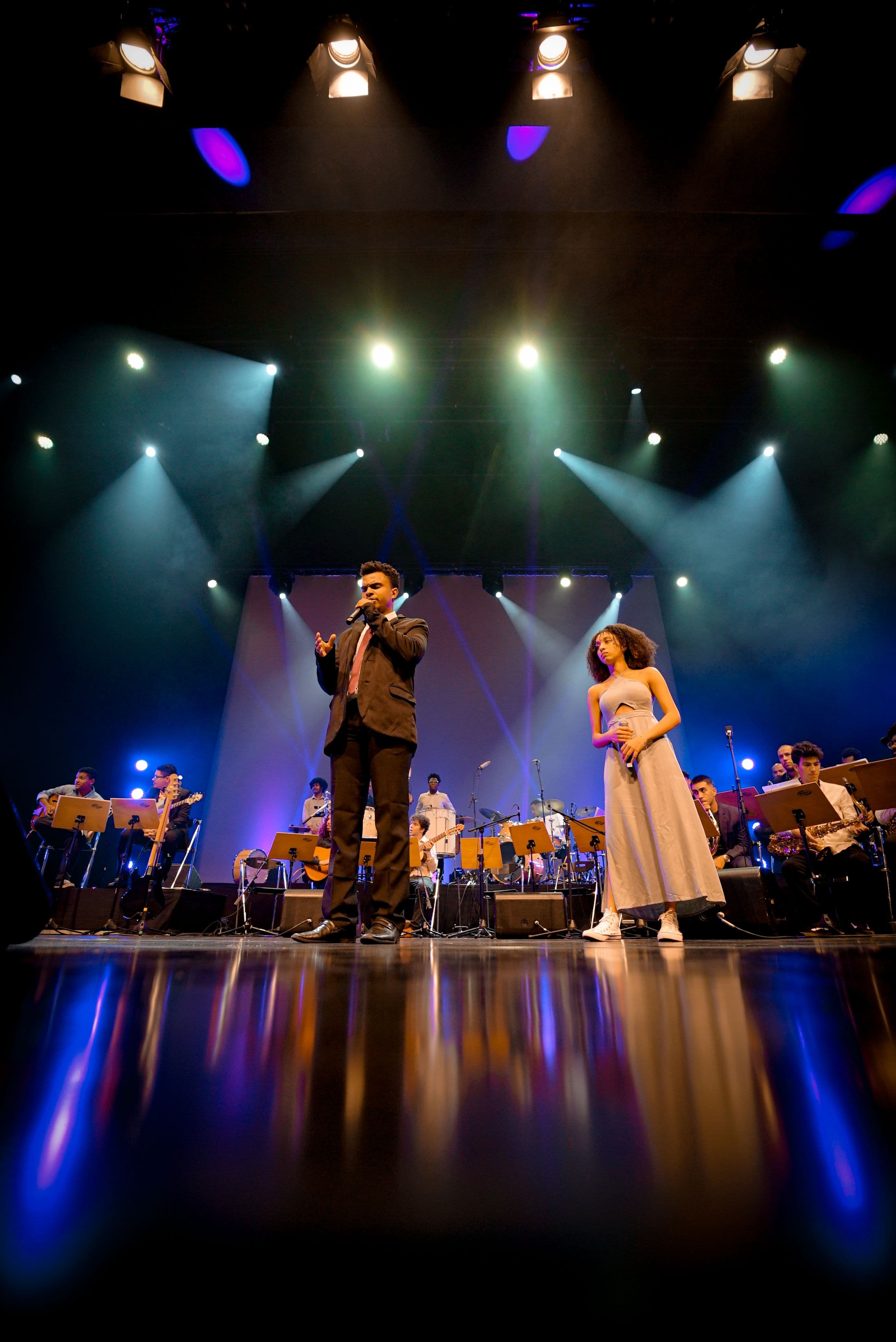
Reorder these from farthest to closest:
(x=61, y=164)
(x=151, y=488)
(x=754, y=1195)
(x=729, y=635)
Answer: (x=729, y=635)
(x=151, y=488)
(x=61, y=164)
(x=754, y=1195)

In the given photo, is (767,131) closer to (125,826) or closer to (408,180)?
(408,180)

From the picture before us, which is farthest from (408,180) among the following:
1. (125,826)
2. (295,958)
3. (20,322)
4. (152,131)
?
(125,826)

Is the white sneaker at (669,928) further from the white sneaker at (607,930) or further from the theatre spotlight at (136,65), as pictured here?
the theatre spotlight at (136,65)

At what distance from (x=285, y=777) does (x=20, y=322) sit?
621 cm

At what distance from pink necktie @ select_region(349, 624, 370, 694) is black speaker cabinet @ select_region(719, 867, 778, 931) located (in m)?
3.06

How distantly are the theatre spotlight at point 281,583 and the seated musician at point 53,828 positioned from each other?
4.19 meters

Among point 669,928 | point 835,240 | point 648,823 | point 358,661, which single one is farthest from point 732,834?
point 835,240

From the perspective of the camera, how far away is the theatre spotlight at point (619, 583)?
10094mm

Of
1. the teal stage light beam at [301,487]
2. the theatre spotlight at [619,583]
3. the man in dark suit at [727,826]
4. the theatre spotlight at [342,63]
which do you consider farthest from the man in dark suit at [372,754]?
the theatre spotlight at [619,583]

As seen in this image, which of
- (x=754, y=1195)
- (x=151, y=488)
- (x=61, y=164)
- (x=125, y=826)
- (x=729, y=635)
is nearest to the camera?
(x=754, y=1195)

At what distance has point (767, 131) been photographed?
14.1 feet

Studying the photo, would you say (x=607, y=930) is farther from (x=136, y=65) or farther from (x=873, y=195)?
(x=136, y=65)

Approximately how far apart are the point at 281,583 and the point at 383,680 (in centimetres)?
797

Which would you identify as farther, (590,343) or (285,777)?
(285,777)
